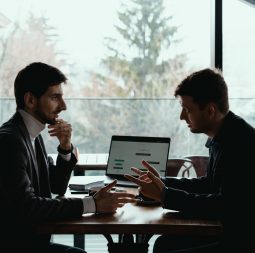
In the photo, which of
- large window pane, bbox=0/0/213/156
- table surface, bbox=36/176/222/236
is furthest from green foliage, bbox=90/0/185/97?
table surface, bbox=36/176/222/236

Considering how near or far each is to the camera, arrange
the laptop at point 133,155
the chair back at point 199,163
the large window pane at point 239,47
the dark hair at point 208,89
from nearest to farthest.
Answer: the dark hair at point 208,89 → the laptop at point 133,155 → the chair back at point 199,163 → the large window pane at point 239,47

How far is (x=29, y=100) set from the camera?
228 centimetres

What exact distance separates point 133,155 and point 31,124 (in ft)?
2.62

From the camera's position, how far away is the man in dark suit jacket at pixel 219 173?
1938 mm

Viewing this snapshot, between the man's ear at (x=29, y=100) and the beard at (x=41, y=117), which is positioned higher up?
the man's ear at (x=29, y=100)

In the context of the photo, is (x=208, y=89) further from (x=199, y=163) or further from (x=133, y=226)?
(x=199, y=163)

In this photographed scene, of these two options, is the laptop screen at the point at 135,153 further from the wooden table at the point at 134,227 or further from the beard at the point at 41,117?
the wooden table at the point at 134,227

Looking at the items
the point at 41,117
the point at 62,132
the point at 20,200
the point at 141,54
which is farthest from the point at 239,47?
the point at 20,200

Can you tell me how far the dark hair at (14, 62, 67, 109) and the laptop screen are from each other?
0.76 metres

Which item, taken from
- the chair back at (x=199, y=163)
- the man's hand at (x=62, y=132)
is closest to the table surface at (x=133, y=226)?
the man's hand at (x=62, y=132)

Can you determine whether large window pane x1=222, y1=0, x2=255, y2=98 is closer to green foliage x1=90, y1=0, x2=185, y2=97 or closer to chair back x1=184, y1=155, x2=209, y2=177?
green foliage x1=90, y1=0, x2=185, y2=97

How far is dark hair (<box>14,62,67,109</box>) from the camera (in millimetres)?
2256

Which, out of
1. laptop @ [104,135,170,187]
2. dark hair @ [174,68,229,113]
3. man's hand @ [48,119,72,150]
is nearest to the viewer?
dark hair @ [174,68,229,113]

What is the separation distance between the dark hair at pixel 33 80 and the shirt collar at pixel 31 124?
45mm
